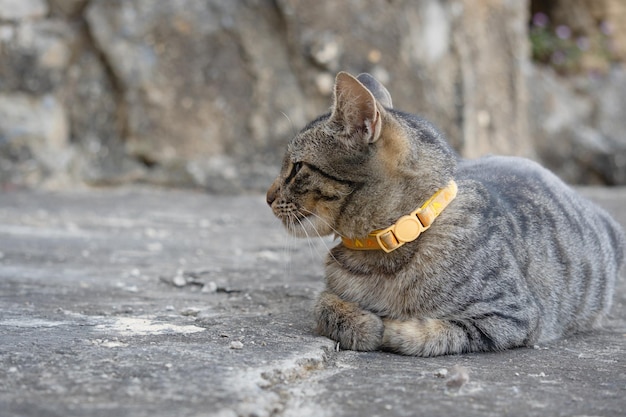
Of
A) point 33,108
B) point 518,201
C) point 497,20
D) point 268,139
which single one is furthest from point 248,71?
point 518,201

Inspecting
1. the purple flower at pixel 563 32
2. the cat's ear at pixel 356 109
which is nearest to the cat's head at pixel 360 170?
the cat's ear at pixel 356 109

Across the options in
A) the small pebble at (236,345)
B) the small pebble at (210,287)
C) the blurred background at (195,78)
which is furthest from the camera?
the blurred background at (195,78)

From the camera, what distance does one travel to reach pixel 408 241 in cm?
321

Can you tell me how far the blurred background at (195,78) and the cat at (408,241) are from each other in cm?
489

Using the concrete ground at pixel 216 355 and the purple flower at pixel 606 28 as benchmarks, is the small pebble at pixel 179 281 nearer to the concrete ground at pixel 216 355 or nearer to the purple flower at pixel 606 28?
the concrete ground at pixel 216 355

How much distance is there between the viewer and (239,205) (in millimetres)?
7672

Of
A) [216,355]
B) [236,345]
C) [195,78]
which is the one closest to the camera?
[216,355]

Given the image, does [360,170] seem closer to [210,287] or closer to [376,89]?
[376,89]

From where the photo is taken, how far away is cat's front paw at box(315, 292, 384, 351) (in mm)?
3107

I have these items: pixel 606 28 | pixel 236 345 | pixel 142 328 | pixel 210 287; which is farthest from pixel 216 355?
pixel 606 28

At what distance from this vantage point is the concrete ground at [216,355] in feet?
7.49

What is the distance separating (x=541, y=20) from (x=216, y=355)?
10691 millimetres

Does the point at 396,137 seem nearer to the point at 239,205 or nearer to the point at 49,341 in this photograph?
the point at 49,341

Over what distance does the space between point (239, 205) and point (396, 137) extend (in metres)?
4.51
